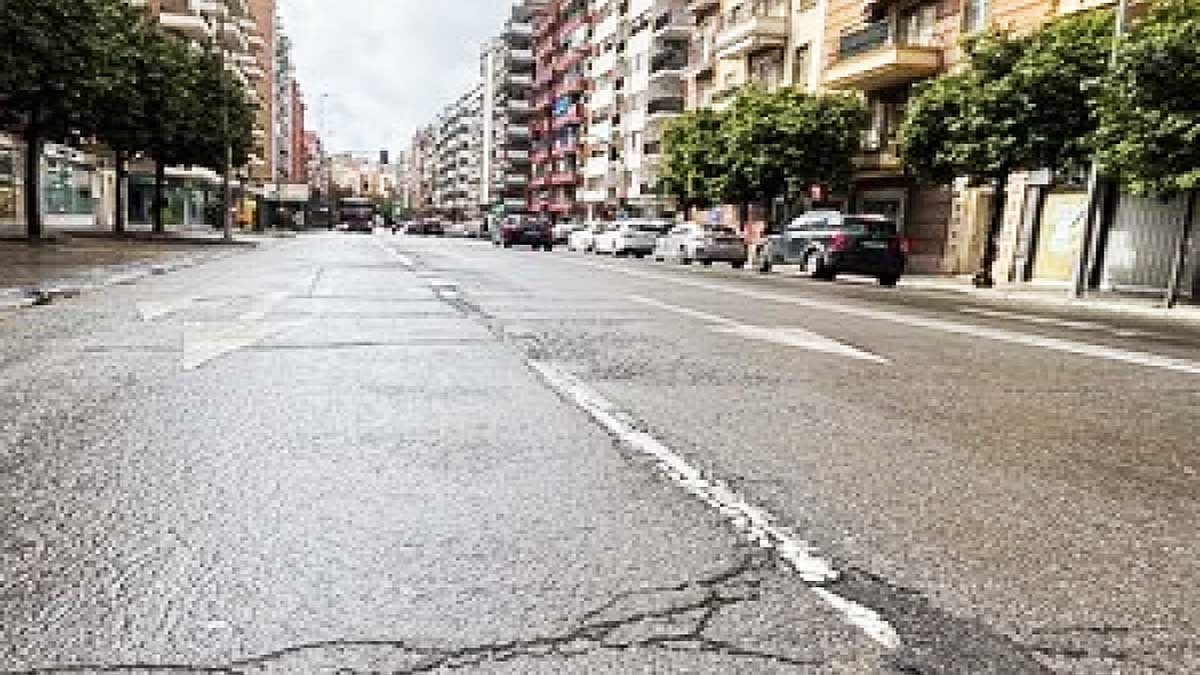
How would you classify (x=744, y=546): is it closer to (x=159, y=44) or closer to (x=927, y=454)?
(x=927, y=454)

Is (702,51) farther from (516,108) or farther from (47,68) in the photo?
(516,108)

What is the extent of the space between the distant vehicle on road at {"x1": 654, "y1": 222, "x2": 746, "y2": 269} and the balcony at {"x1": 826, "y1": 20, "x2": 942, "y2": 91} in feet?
24.7

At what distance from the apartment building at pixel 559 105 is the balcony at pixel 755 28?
42.1m

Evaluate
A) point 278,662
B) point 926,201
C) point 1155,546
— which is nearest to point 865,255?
point 926,201

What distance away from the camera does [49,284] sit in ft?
39.6

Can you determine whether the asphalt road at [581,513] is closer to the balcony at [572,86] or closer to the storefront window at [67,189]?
the storefront window at [67,189]

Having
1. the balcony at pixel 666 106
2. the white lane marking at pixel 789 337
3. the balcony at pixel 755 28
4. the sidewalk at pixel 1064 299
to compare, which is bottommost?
the sidewalk at pixel 1064 299

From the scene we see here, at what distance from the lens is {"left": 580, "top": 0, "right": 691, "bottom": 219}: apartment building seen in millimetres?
69688

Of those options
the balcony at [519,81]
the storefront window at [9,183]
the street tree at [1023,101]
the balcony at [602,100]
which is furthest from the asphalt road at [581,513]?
the balcony at [519,81]

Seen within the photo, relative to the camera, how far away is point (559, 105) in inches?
4161

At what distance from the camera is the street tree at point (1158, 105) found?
1828 cm

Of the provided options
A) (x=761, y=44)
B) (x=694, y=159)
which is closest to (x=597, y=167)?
(x=761, y=44)

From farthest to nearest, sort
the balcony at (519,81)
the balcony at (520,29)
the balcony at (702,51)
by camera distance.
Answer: the balcony at (520,29)
the balcony at (519,81)
the balcony at (702,51)

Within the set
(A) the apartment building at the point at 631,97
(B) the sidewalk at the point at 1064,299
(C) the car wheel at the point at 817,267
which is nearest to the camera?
(B) the sidewalk at the point at 1064,299
